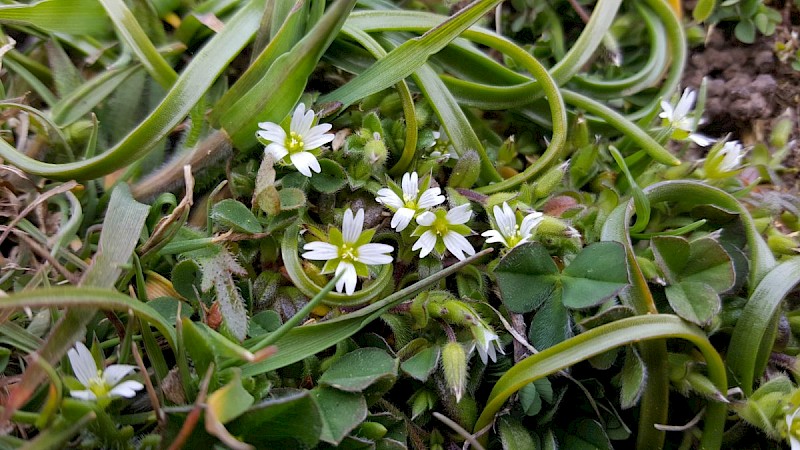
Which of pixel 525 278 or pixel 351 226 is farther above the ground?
pixel 351 226

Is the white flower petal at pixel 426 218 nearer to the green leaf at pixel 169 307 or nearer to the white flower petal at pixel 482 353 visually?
the white flower petal at pixel 482 353

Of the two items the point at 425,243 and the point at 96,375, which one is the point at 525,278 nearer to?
the point at 425,243

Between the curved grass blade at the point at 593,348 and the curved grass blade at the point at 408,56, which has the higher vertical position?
the curved grass blade at the point at 408,56

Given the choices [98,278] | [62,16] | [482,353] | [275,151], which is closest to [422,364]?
[482,353]

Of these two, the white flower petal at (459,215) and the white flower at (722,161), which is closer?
the white flower petal at (459,215)

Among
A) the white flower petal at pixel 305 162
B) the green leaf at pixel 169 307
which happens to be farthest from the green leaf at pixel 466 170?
the green leaf at pixel 169 307

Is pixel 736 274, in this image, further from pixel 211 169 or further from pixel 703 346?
pixel 211 169

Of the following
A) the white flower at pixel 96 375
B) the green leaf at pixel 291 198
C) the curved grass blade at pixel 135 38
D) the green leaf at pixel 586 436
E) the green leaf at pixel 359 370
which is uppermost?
the curved grass blade at pixel 135 38
